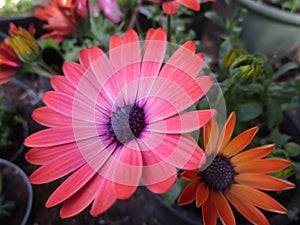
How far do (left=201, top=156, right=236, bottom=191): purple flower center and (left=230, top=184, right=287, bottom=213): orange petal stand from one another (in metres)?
0.01

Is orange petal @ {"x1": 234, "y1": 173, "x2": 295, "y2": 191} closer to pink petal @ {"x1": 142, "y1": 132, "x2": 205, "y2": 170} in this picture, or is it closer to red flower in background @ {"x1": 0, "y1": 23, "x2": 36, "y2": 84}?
pink petal @ {"x1": 142, "y1": 132, "x2": 205, "y2": 170}

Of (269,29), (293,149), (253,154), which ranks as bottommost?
(269,29)

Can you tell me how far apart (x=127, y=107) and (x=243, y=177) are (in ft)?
0.47

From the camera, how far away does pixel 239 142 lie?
11.5 inches

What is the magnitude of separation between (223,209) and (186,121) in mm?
101

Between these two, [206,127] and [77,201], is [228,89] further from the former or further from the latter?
[77,201]

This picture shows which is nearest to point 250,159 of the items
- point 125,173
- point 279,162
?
point 279,162

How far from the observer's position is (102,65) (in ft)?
1.04

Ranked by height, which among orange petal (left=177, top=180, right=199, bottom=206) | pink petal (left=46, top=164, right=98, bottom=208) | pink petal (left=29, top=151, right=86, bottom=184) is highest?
pink petal (left=29, top=151, right=86, bottom=184)

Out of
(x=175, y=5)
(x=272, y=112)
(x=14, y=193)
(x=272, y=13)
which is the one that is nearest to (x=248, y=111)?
(x=272, y=112)

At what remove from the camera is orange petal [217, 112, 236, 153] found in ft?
0.91

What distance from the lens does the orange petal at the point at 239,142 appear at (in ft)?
0.90

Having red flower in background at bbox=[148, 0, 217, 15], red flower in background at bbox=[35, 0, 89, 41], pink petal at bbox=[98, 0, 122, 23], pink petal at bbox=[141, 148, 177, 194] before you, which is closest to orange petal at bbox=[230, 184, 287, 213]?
pink petal at bbox=[141, 148, 177, 194]

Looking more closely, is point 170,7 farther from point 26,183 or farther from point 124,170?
point 26,183
